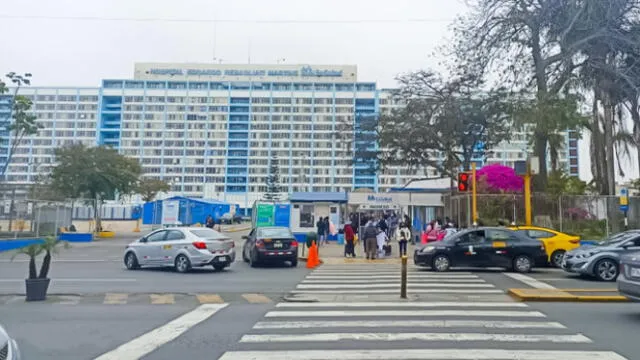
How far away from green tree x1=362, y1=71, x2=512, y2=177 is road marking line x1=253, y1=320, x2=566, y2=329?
26598 millimetres

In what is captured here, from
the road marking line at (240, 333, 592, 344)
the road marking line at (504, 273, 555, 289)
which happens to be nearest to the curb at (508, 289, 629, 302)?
the road marking line at (504, 273, 555, 289)

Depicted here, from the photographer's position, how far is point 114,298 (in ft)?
40.0

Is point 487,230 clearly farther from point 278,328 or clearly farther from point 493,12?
point 493,12

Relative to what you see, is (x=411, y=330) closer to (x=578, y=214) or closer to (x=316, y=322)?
(x=316, y=322)

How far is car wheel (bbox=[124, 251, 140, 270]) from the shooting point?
1884cm

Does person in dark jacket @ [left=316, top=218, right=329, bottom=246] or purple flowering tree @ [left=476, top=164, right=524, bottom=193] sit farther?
purple flowering tree @ [left=476, top=164, right=524, bottom=193]

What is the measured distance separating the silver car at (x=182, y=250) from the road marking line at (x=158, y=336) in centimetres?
706

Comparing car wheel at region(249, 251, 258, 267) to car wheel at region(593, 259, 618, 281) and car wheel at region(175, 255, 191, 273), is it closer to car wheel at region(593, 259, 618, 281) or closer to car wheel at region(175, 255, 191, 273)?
car wheel at region(175, 255, 191, 273)

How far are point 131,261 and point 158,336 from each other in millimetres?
11702

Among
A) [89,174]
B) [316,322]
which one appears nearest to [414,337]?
[316,322]

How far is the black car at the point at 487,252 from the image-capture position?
58.0 feet

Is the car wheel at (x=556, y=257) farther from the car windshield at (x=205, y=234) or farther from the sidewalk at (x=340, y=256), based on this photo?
the car windshield at (x=205, y=234)

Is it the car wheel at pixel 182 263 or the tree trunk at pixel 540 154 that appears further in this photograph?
the tree trunk at pixel 540 154

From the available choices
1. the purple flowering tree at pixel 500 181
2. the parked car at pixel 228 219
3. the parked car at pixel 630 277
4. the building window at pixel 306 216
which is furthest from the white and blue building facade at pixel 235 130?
the parked car at pixel 630 277
